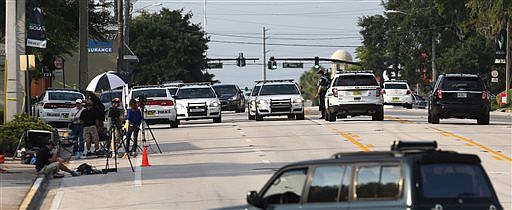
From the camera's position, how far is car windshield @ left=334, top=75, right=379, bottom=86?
37906 mm

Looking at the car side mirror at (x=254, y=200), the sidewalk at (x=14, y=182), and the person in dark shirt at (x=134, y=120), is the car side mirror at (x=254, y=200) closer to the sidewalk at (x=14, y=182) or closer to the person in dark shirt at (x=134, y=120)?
the sidewalk at (x=14, y=182)

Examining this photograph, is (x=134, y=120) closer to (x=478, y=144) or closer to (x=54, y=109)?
(x=478, y=144)

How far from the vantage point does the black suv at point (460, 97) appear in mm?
35281

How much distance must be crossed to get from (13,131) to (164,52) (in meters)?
65.8

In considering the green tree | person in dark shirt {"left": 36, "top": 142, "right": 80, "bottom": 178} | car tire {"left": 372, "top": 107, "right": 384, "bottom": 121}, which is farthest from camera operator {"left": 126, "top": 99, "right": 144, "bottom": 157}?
the green tree

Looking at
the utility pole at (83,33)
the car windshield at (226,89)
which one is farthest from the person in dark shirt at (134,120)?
the car windshield at (226,89)

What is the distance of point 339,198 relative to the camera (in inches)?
407

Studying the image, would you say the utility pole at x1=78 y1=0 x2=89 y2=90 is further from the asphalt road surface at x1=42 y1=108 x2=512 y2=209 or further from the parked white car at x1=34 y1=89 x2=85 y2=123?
the asphalt road surface at x1=42 y1=108 x2=512 y2=209

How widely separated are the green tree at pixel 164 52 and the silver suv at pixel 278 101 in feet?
166

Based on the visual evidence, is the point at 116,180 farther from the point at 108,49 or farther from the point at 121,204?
the point at 108,49

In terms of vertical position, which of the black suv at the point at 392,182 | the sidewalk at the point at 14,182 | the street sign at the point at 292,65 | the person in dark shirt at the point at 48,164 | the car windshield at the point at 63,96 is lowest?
the sidewalk at the point at 14,182

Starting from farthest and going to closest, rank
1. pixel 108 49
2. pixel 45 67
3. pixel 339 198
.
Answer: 1. pixel 108 49
2. pixel 45 67
3. pixel 339 198

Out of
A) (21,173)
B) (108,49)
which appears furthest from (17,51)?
(108,49)

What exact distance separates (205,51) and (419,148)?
9340 cm
